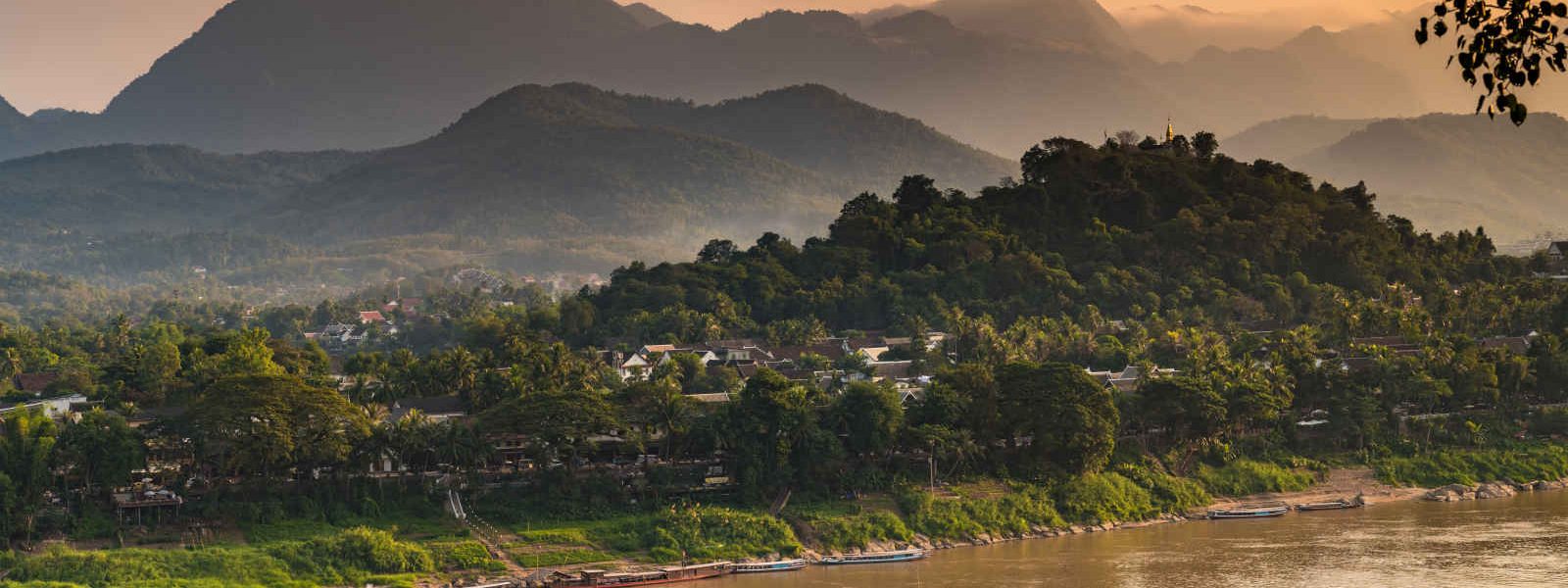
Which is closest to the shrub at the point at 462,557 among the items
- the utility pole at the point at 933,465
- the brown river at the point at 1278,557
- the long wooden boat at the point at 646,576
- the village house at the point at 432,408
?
the long wooden boat at the point at 646,576

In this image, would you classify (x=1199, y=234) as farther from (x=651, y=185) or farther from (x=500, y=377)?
(x=651, y=185)

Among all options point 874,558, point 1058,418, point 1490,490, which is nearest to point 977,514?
point 1058,418

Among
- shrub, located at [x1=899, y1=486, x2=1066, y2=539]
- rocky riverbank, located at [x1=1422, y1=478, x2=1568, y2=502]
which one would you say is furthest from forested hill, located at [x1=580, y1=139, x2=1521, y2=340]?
shrub, located at [x1=899, y1=486, x2=1066, y2=539]

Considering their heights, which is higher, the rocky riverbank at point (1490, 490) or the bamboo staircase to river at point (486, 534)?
the bamboo staircase to river at point (486, 534)

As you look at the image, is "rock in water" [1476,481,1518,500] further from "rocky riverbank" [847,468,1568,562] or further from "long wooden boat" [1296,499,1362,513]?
"long wooden boat" [1296,499,1362,513]

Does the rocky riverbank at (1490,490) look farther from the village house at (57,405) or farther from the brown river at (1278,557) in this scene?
the village house at (57,405)

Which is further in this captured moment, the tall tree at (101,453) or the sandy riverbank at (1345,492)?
the sandy riverbank at (1345,492)
